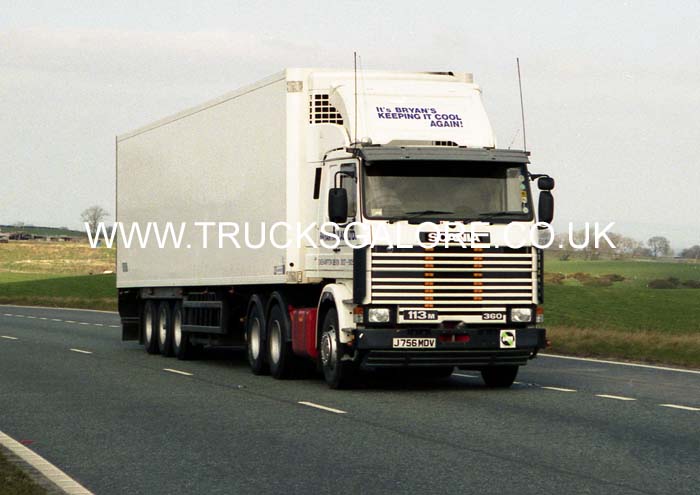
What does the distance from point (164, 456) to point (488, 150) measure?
7775 millimetres

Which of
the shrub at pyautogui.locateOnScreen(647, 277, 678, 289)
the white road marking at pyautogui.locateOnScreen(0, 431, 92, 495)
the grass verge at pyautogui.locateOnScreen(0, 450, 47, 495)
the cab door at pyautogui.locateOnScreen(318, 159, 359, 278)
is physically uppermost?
the cab door at pyautogui.locateOnScreen(318, 159, 359, 278)

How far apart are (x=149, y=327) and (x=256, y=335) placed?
702cm

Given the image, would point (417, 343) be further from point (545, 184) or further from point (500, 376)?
point (545, 184)

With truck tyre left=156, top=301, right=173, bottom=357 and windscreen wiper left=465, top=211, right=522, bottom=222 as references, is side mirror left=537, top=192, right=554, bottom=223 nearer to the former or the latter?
windscreen wiper left=465, top=211, right=522, bottom=222

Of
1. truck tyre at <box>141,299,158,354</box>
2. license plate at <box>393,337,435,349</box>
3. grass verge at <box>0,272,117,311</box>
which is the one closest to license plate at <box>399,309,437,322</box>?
license plate at <box>393,337,435,349</box>

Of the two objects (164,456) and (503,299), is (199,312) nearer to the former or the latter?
(503,299)

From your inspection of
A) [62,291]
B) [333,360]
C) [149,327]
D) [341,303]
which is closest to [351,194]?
[341,303]

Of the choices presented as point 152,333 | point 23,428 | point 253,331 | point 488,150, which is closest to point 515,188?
point 488,150

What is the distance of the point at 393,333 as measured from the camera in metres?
16.8

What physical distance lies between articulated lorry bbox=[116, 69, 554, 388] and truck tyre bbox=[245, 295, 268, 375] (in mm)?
28

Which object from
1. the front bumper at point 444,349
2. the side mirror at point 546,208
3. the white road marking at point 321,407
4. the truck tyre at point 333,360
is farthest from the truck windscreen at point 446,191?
the white road marking at point 321,407

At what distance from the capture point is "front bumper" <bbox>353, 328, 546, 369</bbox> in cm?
1683

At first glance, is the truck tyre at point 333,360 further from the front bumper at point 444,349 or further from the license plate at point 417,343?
the license plate at point 417,343

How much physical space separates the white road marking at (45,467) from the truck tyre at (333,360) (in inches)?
220
